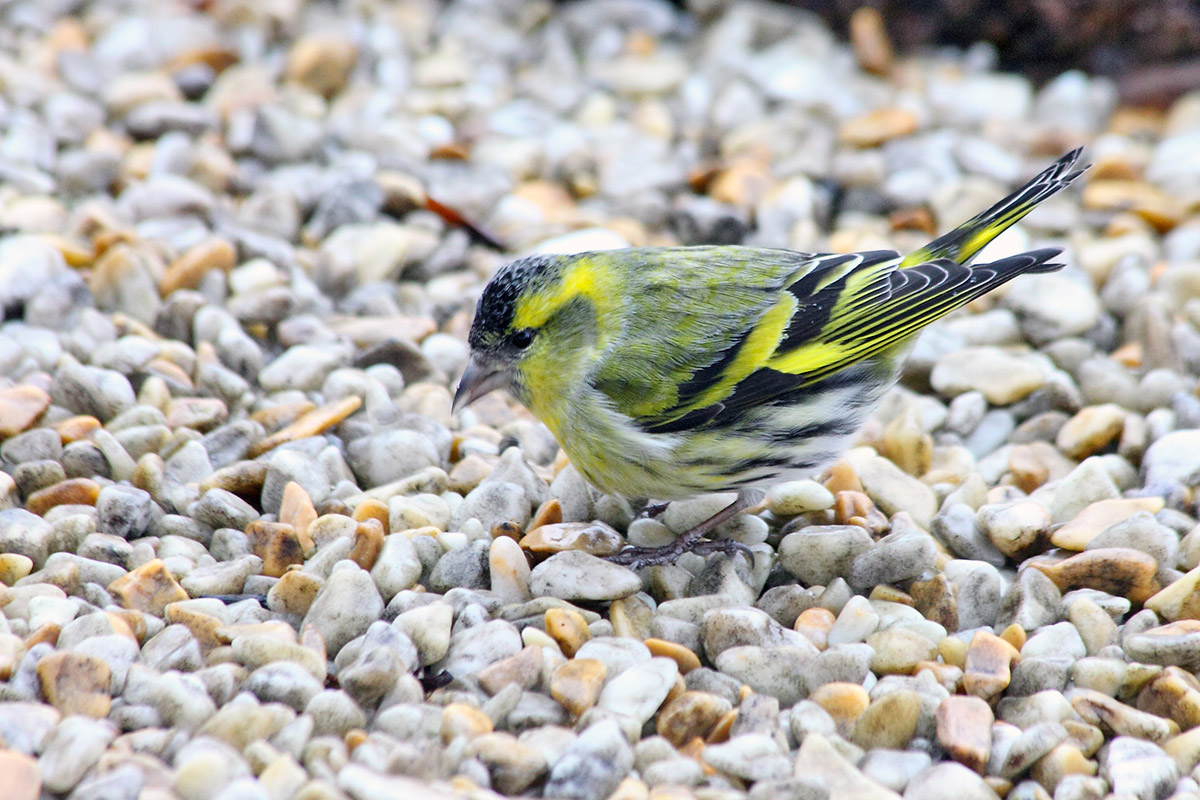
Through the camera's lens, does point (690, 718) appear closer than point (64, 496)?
Yes

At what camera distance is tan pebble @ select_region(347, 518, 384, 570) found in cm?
275

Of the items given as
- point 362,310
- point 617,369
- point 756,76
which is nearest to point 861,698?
point 617,369

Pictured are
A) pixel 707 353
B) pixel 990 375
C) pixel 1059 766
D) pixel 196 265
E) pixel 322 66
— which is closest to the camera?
pixel 1059 766

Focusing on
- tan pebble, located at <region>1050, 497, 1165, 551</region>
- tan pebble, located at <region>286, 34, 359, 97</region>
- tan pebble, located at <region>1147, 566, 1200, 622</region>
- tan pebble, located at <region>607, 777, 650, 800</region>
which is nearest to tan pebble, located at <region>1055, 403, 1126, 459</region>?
tan pebble, located at <region>1050, 497, 1165, 551</region>

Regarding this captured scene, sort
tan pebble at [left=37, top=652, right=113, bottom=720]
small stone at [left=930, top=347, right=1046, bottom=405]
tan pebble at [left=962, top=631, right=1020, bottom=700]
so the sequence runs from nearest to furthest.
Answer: tan pebble at [left=37, top=652, right=113, bottom=720]
tan pebble at [left=962, top=631, right=1020, bottom=700]
small stone at [left=930, top=347, right=1046, bottom=405]

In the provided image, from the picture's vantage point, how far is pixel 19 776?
196 centimetres

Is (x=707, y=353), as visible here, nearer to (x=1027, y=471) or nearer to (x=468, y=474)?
(x=468, y=474)

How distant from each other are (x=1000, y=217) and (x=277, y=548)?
1.99 metres

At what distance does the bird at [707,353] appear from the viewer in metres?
3.00

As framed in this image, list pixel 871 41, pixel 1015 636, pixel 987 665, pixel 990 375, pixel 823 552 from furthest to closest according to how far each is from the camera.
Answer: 1. pixel 871 41
2. pixel 990 375
3. pixel 823 552
4. pixel 1015 636
5. pixel 987 665

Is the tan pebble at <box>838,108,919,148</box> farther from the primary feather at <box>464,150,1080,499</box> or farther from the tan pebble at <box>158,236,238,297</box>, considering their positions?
the tan pebble at <box>158,236,238,297</box>

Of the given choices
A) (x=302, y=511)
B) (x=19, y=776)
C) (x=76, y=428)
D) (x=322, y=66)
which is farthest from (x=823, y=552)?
(x=322, y=66)

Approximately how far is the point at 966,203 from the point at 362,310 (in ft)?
7.63

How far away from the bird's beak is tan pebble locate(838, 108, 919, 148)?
2.64 metres
